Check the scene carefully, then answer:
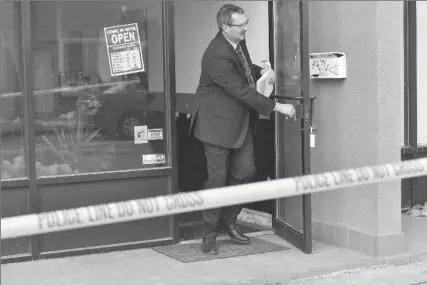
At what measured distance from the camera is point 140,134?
6.83 metres

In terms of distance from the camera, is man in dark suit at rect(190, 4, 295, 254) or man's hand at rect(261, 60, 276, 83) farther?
man's hand at rect(261, 60, 276, 83)

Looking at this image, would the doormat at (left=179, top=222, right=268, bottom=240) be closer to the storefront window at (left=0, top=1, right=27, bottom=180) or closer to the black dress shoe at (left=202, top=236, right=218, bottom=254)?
the black dress shoe at (left=202, top=236, right=218, bottom=254)

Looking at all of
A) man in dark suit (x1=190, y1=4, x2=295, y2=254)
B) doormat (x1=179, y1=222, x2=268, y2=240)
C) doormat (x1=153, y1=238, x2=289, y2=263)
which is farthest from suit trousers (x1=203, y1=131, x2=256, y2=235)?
doormat (x1=179, y1=222, x2=268, y2=240)

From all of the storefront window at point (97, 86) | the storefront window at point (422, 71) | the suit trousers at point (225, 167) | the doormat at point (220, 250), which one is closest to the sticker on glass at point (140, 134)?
the storefront window at point (97, 86)

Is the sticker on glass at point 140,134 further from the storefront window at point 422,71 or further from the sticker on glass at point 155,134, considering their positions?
the storefront window at point 422,71

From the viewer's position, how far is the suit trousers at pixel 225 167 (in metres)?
6.54

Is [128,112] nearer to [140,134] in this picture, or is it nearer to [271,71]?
[140,134]

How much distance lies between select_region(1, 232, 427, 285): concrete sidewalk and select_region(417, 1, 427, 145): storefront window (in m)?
2.16

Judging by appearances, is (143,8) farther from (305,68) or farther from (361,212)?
(361,212)

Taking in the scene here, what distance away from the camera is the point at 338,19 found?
22.1 feet

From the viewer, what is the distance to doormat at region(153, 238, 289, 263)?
6543 mm

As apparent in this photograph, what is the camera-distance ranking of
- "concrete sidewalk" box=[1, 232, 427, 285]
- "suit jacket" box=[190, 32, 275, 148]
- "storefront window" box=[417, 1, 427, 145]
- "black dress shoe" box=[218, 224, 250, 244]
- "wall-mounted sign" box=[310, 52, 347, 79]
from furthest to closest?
"storefront window" box=[417, 1, 427, 145] < "black dress shoe" box=[218, 224, 250, 244] < "wall-mounted sign" box=[310, 52, 347, 79] < "suit jacket" box=[190, 32, 275, 148] < "concrete sidewalk" box=[1, 232, 427, 285]

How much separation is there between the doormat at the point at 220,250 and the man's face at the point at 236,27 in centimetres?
170

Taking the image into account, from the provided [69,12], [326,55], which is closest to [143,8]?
[69,12]
